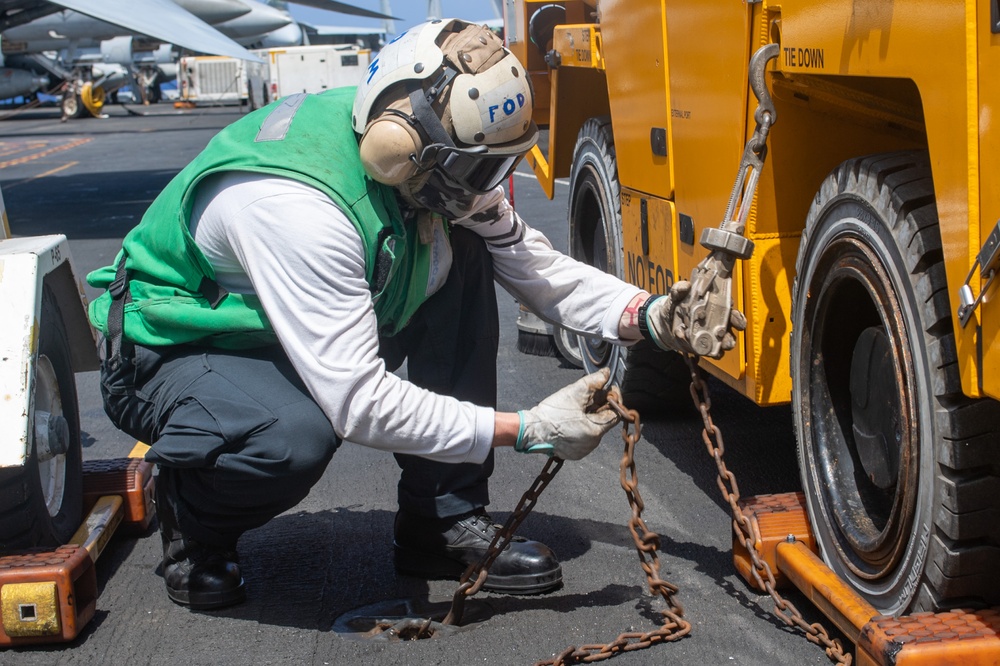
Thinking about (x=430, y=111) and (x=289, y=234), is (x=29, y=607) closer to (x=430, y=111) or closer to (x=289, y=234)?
(x=289, y=234)

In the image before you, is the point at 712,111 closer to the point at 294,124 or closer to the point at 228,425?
the point at 294,124

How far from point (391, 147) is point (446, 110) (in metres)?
0.15

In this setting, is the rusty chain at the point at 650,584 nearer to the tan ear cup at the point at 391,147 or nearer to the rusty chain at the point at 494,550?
the rusty chain at the point at 494,550

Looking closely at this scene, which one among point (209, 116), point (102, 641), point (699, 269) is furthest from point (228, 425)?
point (209, 116)

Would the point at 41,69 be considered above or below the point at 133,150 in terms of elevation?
above

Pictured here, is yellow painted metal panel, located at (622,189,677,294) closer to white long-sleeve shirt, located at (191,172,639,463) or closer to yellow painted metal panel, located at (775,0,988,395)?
white long-sleeve shirt, located at (191,172,639,463)

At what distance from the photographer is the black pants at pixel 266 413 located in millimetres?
2568

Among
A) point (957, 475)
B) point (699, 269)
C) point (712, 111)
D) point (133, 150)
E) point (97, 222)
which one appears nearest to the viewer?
point (957, 475)

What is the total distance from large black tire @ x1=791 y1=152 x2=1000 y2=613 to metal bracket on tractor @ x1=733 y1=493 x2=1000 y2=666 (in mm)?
47

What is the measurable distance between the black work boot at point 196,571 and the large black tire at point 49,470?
29 centimetres

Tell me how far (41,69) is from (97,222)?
87.6 feet

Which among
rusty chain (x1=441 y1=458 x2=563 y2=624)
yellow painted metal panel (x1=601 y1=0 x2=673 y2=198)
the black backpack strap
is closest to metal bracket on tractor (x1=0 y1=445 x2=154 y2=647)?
the black backpack strap

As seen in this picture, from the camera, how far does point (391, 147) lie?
7.84 ft

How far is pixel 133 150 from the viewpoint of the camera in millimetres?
21000
